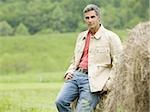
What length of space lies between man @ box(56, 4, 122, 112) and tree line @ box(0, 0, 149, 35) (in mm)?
53026

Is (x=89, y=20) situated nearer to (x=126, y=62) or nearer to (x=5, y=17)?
(x=126, y=62)

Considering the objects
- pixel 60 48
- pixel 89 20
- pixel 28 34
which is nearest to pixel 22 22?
pixel 28 34

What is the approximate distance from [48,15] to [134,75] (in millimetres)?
63266

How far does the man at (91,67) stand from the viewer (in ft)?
23.7

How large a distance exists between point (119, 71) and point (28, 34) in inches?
2363

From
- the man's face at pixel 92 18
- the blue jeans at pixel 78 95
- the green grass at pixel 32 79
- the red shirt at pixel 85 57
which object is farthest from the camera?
the green grass at pixel 32 79

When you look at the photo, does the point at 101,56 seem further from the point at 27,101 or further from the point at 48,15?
the point at 48,15

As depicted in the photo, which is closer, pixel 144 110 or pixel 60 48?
pixel 144 110

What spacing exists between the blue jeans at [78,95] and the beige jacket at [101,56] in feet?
0.33

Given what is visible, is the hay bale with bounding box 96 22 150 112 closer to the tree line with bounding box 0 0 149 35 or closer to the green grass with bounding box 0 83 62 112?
the green grass with bounding box 0 83 62 112

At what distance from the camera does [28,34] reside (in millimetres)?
66000

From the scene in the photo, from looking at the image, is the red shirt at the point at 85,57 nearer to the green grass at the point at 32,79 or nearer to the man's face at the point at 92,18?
the man's face at the point at 92,18

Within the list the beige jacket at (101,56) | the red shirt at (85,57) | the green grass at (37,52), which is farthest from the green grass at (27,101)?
the green grass at (37,52)

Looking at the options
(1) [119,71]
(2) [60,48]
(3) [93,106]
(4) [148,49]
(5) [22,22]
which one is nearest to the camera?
(4) [148,49]
